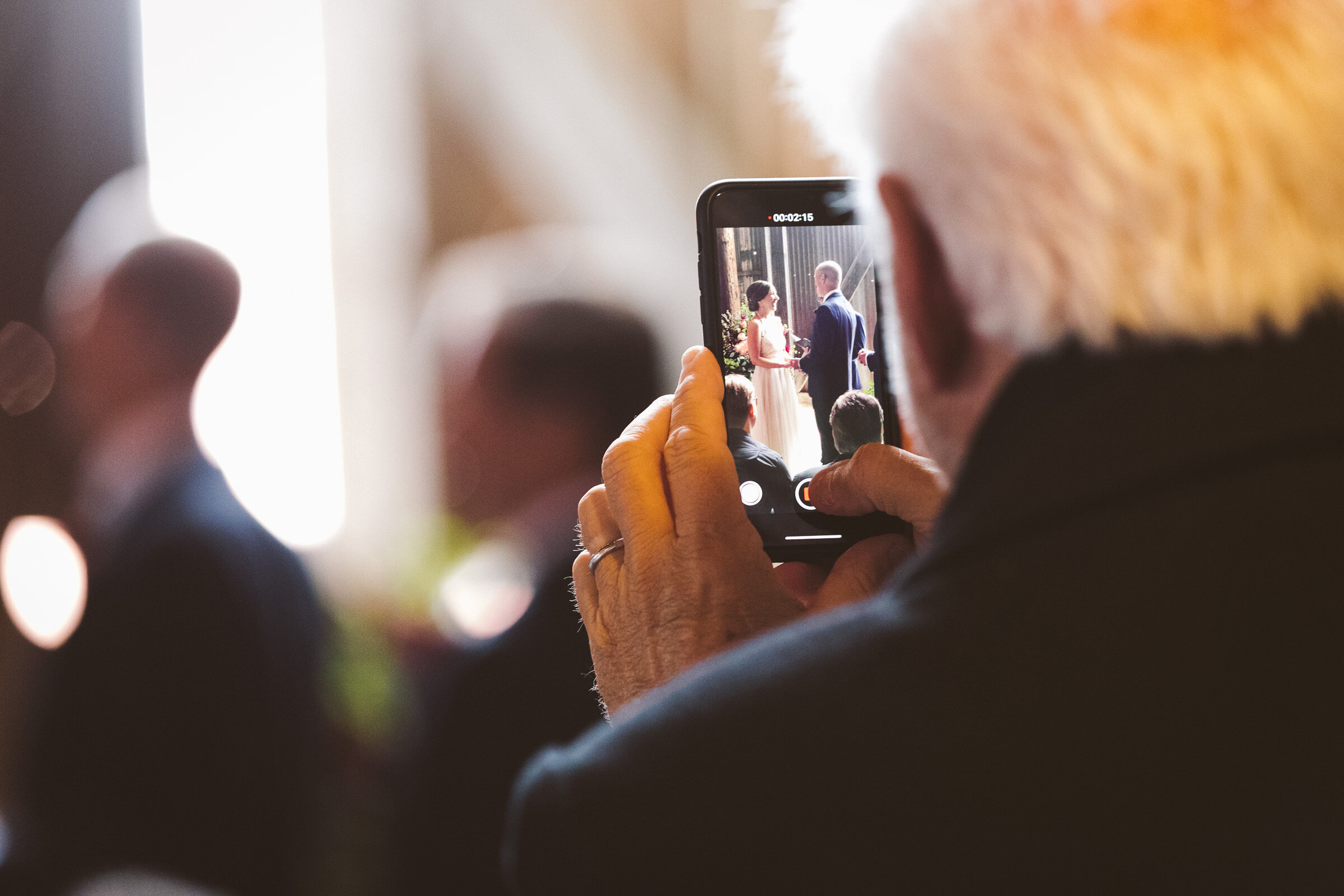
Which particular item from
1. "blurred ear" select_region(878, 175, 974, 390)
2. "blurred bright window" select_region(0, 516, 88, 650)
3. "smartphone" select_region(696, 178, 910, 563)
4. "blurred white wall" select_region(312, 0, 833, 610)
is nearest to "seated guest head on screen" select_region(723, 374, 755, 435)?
"smartphone" select_region(696, 178, 910, 563)

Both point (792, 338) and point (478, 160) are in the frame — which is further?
point (478, 160)

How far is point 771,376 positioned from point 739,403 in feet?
0.12

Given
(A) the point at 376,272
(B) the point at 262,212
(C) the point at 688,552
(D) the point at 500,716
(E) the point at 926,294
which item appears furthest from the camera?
(A) the point at 376,272

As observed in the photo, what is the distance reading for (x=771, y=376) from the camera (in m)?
0.75

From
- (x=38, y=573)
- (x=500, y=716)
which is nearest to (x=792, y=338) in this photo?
(x=500, y=716)

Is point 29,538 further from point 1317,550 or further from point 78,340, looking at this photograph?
point 1317,550

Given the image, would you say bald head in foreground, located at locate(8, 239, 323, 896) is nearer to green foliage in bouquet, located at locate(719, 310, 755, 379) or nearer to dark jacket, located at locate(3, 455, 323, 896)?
dark jacket, located at locate(3, 455, 323, 896)

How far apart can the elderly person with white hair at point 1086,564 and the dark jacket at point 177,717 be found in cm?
113

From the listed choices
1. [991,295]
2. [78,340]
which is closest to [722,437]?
[991,295]

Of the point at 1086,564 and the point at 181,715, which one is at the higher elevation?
the point at 1086,564

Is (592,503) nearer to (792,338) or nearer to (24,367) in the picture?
(792,338)

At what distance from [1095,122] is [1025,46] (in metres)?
0.04

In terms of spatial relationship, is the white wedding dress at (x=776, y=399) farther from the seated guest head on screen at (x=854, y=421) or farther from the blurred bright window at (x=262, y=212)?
the blurred bright window at (x=262, y=212)

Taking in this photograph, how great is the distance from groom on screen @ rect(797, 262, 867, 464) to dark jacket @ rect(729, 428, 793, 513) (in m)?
0.04
